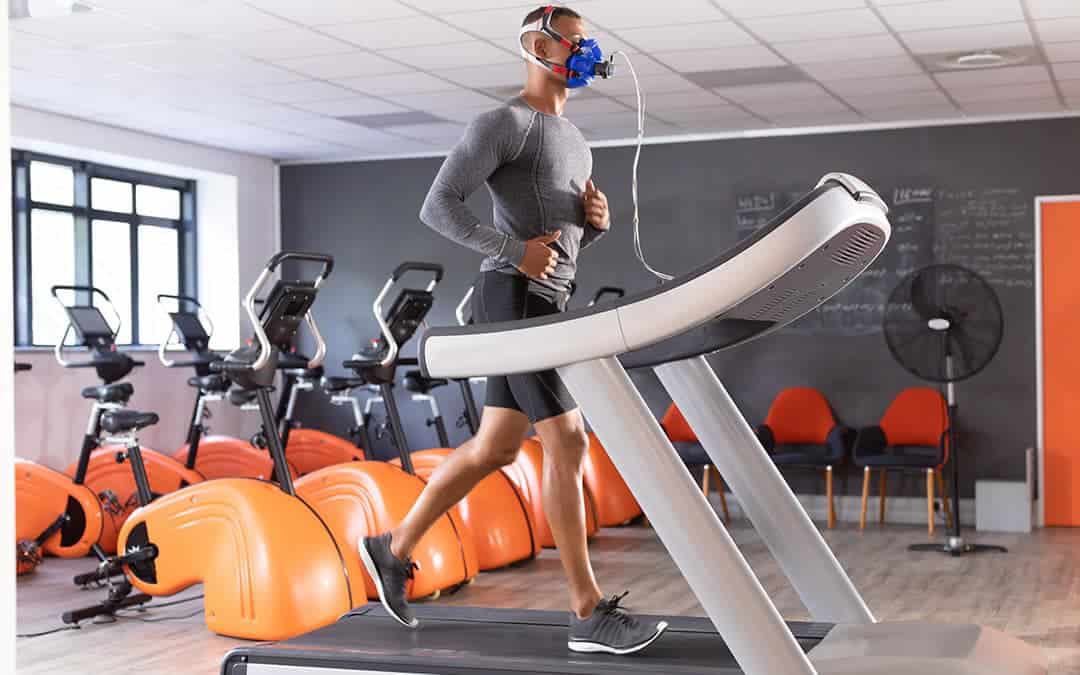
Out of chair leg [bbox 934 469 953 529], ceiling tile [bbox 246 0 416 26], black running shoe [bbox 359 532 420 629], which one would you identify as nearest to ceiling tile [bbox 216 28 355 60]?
ceiling tile [bbox 246 0 416 26]

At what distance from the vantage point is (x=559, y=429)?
3.14m

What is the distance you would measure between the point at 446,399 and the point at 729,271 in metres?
7.27

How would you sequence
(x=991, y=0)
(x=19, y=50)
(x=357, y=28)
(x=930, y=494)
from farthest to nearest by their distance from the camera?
1. (x=930, y=494)
2. (x=19, y=50)
3. (x=357, y=28)
4. (x=991, y=0)

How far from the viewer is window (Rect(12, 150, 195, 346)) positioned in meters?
8.15

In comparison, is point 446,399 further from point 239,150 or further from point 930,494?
point 930,494

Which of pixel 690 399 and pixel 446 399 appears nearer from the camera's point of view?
pixel 690 399

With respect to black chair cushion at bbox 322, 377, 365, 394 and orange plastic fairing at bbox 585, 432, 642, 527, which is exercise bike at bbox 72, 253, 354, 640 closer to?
black chair cushion at bbox 322, 377, 365, 394

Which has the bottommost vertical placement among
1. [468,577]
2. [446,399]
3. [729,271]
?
[468,577]

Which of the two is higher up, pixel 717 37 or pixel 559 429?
pixel 717 37

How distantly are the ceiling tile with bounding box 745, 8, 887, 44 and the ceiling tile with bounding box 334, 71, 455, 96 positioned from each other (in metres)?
1.85

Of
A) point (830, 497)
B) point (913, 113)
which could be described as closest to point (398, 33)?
point (913, 113)

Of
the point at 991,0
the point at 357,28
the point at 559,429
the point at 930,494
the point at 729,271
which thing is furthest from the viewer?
the point at 930,494

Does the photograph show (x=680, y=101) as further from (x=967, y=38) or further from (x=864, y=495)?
(x=864, y=495)

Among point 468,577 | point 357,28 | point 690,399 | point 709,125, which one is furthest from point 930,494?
point 690,399
